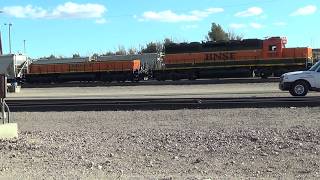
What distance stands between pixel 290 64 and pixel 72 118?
3337 centimetres

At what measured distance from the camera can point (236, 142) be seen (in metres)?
11.7

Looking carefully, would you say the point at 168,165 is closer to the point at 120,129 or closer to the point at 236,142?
the point at 236,142

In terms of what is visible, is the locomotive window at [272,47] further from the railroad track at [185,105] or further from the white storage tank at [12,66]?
the railroad track at [185,105]

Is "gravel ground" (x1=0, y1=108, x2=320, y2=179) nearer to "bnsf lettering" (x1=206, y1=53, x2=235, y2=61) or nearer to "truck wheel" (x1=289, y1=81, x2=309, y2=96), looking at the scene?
"truck wheel" (x1=289, y1=81, x2=309, y2=96)

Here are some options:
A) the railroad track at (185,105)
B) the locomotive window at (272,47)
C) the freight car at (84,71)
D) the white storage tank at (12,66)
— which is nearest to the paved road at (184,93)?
the railroad track at (185,105)

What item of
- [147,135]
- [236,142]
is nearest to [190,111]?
[147,135]

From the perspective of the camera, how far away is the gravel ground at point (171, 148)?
29.5 feet

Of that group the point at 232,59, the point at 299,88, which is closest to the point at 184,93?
the point at 299,88

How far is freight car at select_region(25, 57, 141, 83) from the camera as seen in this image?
185 ft

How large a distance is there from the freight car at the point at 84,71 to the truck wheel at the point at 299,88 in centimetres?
3143

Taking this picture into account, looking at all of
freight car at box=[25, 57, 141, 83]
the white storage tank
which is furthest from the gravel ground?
the white storage tank

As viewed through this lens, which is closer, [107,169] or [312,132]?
[107,169]

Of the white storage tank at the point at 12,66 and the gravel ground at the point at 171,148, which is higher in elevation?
the white storage tank at the point at 12,66

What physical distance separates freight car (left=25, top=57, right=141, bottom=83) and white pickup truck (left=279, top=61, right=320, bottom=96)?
31.3 m
